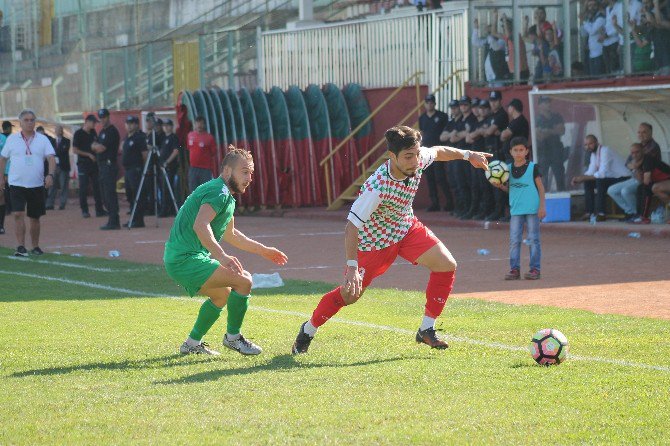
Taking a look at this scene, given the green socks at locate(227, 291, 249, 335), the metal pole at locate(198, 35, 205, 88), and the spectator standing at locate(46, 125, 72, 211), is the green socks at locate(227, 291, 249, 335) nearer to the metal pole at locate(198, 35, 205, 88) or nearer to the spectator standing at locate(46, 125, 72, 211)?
the spectator standing at locate(46, 125, 72, 211)

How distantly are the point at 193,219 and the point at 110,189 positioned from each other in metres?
15.2

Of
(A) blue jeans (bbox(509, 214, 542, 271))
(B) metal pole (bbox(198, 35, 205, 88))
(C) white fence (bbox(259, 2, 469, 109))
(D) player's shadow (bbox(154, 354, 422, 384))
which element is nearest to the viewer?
(D) player's shadow (bbox(154, 354, 422, 384))

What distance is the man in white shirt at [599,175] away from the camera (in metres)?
20.9

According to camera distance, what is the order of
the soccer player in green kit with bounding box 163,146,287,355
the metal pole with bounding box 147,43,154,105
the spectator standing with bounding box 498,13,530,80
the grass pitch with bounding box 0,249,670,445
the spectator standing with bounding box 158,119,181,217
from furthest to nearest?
the metal pole with bounding box 147,43,154,105
the spectator standing with bounding box 158,119,181,217
the spectator standing with bounding box 498,13,530,80
the soccer player in green kit with bounding box 163,146,287,355
the grass pitch with bounding box 0,249,670,445

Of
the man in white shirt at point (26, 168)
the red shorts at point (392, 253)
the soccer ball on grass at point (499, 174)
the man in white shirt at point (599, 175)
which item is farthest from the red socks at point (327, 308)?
the man in white shirt at point (599, 175)

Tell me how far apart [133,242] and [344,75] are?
967cm

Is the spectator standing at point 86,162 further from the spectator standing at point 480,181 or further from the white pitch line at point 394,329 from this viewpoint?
the white pitch line at point 394,329

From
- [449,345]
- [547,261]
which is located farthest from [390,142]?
[547,261]

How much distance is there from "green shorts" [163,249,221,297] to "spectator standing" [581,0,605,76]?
14295mm

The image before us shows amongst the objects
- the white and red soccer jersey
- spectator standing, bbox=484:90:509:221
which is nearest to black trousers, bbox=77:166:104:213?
spectator standing, bbox=484:90:509:221

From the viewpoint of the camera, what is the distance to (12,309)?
12055 millimetres

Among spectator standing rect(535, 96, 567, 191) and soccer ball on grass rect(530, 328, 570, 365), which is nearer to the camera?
soccer ball on grass rect(530, 328, 570, 365)

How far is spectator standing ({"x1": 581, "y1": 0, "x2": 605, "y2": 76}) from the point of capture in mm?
21562

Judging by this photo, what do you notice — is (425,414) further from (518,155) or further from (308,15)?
(308,15)
